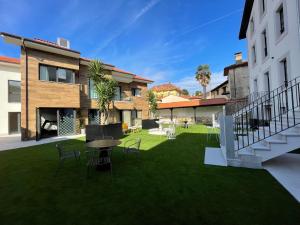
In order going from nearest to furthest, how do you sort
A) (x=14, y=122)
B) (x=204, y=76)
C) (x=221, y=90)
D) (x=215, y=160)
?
(x=215, y=160)
(x=14, y=122)
(x=221, y=90)
(x=204, y=76)

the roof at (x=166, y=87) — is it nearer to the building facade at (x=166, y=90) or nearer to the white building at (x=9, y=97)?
the building facade at (x=166, y=90)

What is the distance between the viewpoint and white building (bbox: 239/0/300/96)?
6.86 metres

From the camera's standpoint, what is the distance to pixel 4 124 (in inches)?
613

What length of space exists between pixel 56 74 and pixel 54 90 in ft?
5.16

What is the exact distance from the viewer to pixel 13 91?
1617 centimetres

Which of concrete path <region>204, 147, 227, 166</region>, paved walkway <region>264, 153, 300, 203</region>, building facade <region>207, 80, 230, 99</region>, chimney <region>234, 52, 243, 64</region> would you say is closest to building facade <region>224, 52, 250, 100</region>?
chimney <region>234, 52, 243, 64</region>

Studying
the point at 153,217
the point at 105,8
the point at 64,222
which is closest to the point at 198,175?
the point at 153,217

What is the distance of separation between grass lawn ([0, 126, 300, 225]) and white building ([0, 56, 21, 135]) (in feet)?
47.2

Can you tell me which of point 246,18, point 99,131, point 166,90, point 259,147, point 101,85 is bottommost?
point 259,147

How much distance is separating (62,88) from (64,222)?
499 inches

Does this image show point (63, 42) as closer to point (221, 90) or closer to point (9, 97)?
point (9, 97)

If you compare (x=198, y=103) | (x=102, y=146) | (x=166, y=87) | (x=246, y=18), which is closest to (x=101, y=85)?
(x=102, y=146)

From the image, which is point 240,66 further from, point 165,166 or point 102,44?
point 165,166

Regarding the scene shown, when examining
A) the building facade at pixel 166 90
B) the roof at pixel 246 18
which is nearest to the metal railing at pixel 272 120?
the roof at pixel 246 18
